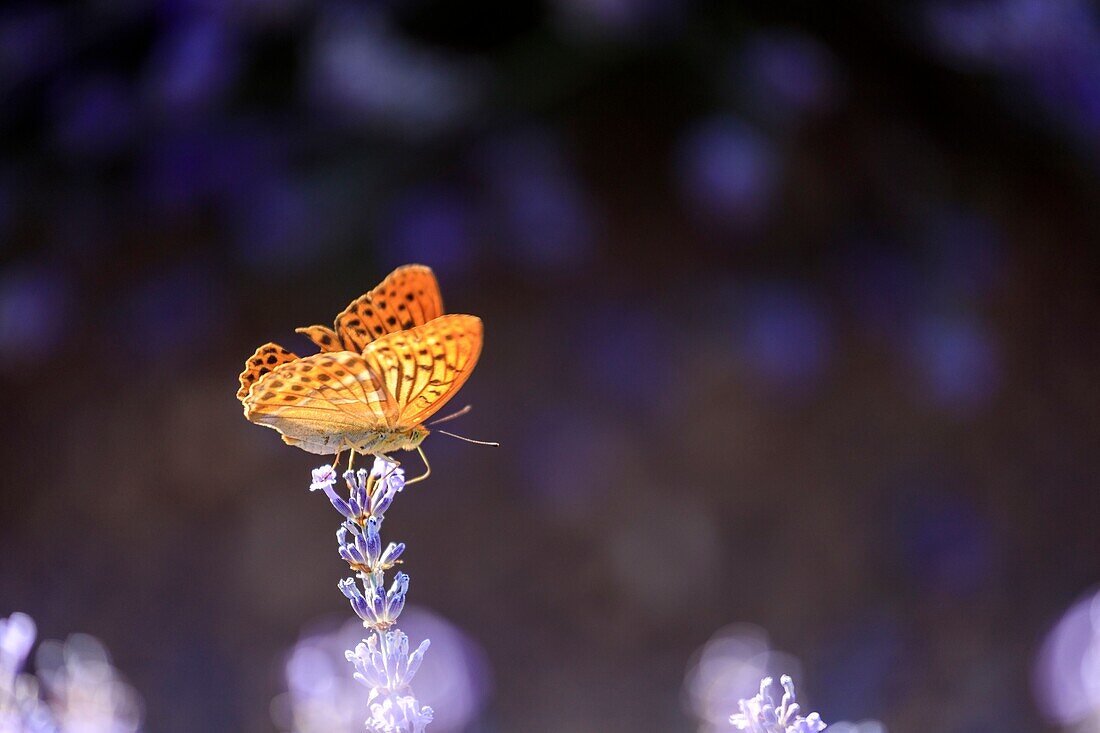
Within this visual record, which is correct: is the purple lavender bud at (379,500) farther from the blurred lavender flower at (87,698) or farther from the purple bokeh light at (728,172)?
the purple bokeh light at (728,172)

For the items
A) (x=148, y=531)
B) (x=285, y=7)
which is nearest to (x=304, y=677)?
(x=285, y=7)


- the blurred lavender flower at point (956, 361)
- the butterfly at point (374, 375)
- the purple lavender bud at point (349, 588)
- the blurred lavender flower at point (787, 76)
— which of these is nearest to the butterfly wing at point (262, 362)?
the butterfly at point (374, 375)

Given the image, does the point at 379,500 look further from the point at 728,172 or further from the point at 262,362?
the point at 728,172

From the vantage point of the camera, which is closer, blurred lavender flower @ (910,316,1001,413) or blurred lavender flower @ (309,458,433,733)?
blurred lavender flower @ (309,458,433,733)

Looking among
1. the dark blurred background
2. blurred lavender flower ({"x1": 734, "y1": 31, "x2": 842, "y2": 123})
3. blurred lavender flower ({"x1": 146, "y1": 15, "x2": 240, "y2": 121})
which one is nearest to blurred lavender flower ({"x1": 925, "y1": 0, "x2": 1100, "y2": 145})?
the dark blurred background

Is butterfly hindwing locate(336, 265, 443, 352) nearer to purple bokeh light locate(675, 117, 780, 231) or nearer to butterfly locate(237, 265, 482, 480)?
butterfly locate(237, 265, 482, 480)
